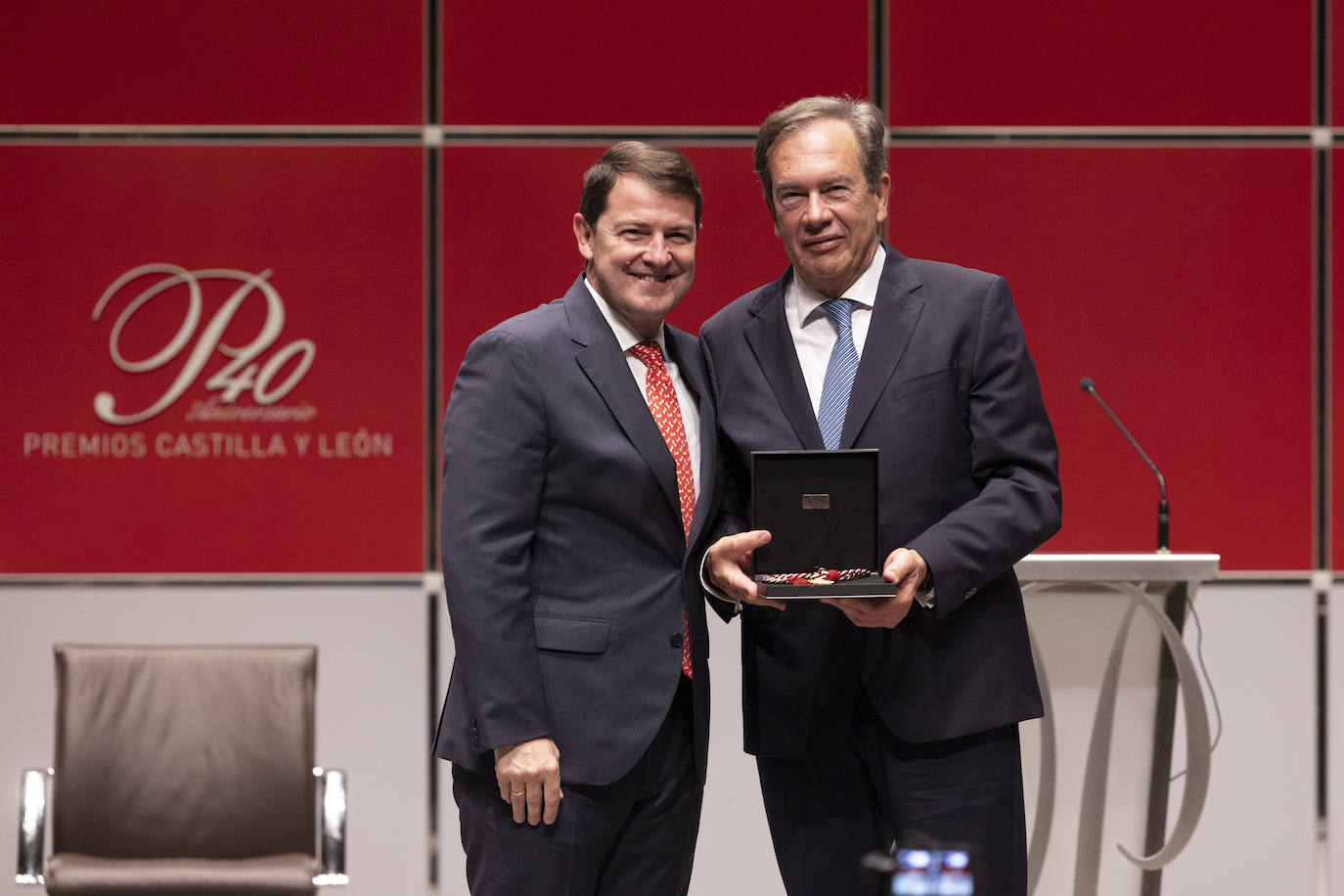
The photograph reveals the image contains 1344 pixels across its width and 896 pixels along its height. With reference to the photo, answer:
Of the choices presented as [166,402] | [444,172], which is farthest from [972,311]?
[166,402]

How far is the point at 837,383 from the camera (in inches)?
87.1

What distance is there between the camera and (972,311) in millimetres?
2201

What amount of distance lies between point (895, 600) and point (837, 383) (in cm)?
41

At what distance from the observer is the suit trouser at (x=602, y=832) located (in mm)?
2104

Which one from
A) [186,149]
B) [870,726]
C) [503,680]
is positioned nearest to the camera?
[503,680]

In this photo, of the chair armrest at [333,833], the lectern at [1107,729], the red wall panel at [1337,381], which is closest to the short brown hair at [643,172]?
the lectern at [1107,729]

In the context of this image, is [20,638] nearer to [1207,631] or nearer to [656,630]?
[656,630]

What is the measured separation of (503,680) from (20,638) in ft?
8.63
